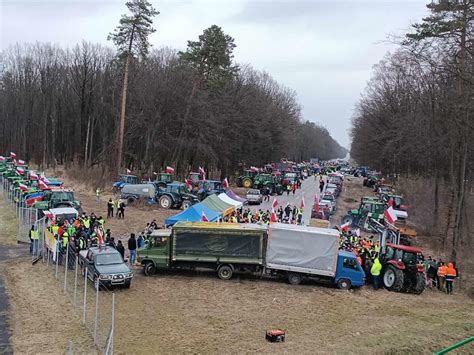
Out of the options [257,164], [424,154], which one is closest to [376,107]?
[257,164]

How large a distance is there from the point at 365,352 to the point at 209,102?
49490 mm

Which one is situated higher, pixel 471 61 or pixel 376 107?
pixel 376 107

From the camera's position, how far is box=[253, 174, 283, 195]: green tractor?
2139 inches

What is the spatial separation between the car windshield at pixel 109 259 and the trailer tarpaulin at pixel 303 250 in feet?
20.6

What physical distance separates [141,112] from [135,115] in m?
0.79

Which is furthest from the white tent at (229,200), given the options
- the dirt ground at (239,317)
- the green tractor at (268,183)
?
the green tractor at (268,183)

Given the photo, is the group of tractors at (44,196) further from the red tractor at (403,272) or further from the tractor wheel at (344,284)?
the red tractor at (403,272)

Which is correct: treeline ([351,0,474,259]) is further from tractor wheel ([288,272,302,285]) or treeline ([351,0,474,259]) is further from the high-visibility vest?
the high-visibility vest

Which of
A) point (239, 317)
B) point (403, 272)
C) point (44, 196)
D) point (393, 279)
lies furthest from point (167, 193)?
point (239, 317)

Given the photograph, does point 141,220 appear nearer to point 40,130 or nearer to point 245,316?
point 245,316

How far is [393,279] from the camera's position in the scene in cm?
2127

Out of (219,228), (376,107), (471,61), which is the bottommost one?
(219,228)

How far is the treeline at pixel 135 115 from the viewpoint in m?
58.9

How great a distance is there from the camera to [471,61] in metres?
21.8
